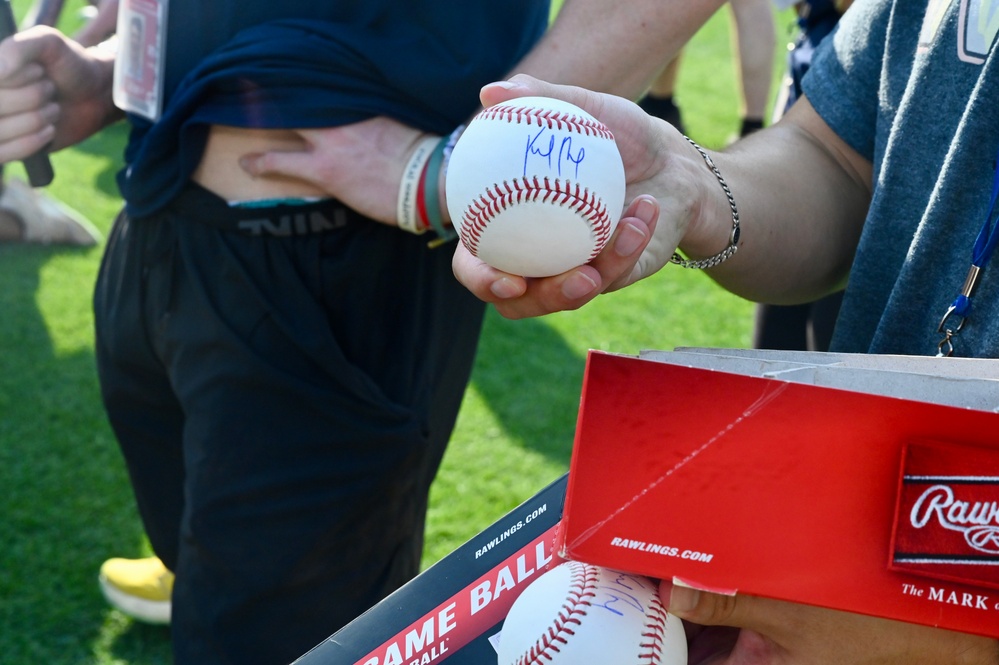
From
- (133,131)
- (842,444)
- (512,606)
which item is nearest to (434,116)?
(133,131)

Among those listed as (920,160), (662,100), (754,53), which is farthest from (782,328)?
(662,100)

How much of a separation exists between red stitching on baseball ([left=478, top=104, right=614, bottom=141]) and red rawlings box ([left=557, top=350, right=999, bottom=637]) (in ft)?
1.49

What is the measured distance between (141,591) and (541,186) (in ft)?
6.41

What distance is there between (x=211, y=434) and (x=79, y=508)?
1.66m

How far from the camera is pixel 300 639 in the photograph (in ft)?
6.11

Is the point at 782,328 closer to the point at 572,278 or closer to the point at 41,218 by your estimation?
the point at 572,278

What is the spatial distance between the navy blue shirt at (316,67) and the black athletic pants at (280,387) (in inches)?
5.5

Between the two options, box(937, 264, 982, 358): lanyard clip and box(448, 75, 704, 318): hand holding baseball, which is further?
box(448, 75, 704, 318): hand holding baseball

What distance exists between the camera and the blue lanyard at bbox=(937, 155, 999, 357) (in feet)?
3.69

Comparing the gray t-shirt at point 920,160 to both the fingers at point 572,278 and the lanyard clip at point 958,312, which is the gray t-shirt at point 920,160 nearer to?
the lanyard clip at point 958,312

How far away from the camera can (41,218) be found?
15.4ft

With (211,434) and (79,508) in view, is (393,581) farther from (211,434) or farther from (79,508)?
(79,508)
